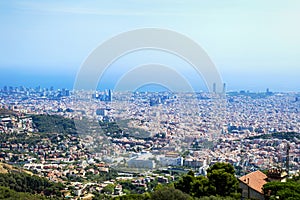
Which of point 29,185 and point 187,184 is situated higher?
point 187,184

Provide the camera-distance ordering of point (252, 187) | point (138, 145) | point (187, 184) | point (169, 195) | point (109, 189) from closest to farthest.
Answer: point (169, 195), point (252, 187), point (187, 184), point (109, 189), point (138, 145)

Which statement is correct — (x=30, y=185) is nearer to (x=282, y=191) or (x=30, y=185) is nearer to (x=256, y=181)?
(x=256, y=181)

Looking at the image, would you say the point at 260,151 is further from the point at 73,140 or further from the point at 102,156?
the point at 73,140

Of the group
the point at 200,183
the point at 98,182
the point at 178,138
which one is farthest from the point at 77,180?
the point at 200,183

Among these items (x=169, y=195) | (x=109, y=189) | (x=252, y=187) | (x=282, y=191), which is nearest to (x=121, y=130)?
(x=109, y=189)

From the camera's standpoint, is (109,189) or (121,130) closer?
(109,189)

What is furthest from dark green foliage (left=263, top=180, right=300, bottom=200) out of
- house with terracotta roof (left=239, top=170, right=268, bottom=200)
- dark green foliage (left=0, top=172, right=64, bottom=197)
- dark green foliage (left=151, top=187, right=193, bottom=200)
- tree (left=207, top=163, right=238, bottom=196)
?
dark green foliage (left=0, top=172, right=64, bottom=197)

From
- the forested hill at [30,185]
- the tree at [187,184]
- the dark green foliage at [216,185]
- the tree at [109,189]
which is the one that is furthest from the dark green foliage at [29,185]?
the dark green foliage at [216,185]

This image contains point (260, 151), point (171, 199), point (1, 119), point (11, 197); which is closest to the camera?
point (171, 199)

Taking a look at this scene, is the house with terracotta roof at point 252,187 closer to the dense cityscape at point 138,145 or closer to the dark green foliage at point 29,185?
the dense cityscape at point 138,145
